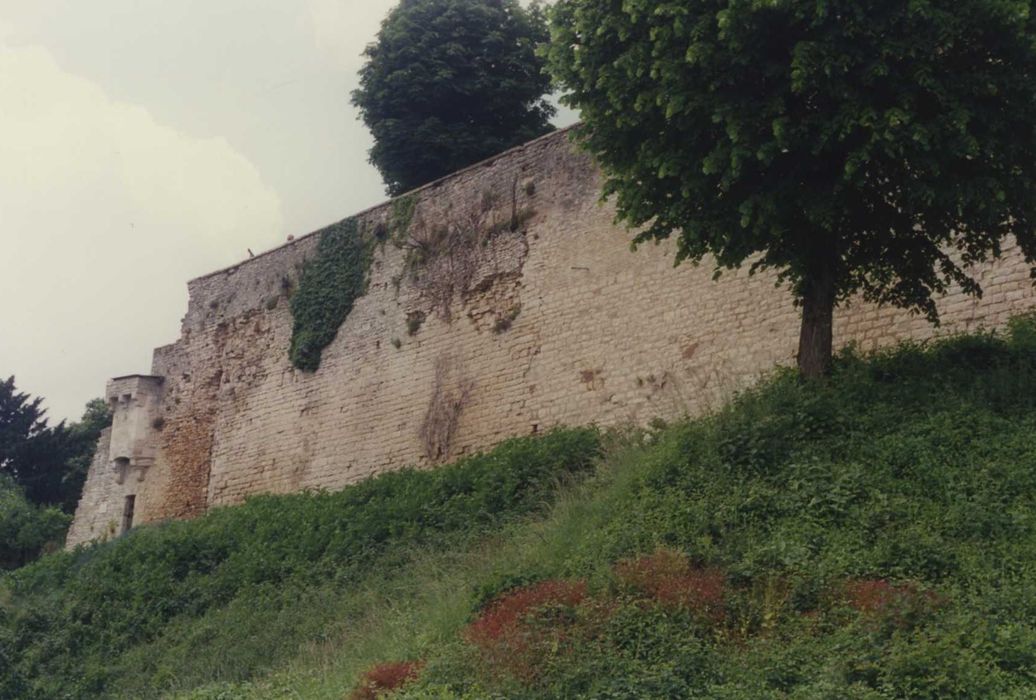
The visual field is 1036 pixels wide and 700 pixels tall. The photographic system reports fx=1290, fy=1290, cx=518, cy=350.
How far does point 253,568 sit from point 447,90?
12.4 metres

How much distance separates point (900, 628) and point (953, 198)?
436cm

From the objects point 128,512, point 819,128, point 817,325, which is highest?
point 819,128

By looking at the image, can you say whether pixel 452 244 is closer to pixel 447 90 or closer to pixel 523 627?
pixel 447 90

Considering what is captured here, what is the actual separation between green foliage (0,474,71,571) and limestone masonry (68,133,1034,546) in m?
3.51

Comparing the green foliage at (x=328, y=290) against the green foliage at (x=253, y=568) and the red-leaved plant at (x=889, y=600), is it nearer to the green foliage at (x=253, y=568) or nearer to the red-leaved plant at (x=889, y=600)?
the green foliage at (x=253, y=568)

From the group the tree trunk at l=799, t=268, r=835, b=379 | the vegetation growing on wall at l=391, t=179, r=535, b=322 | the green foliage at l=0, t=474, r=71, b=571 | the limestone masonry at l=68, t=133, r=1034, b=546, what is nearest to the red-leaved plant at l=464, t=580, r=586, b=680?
the tree trunk at l=799, t=268, r=835, b=379

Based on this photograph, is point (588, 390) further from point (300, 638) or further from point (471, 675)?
point (471, 675)

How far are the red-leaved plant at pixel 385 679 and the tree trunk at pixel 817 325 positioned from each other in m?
4.98

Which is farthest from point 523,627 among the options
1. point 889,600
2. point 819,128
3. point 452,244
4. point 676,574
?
point 452,244

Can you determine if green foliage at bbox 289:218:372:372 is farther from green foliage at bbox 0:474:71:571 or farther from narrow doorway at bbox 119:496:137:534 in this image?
green foliage at bbox 0:474:71:571

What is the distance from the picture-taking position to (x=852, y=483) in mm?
10391

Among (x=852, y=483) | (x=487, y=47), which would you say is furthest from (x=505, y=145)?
(x=852, y=483)

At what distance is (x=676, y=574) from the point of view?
31.8ft

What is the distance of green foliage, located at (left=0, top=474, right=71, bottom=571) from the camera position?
89.4 feet
